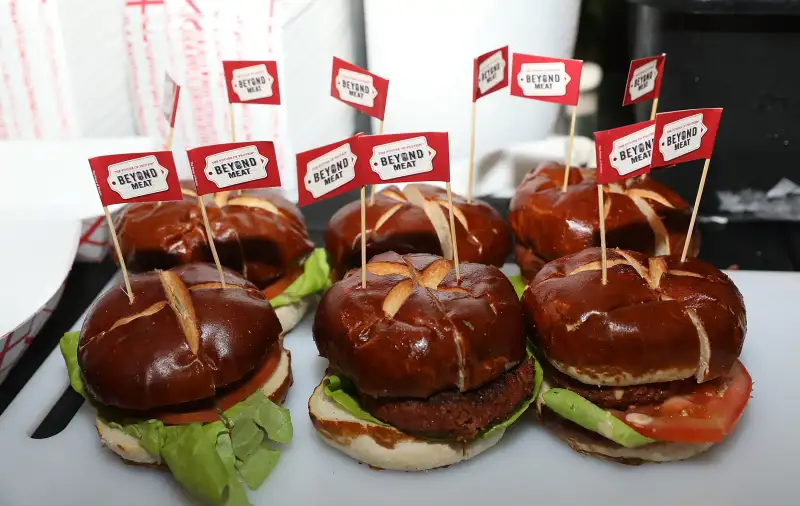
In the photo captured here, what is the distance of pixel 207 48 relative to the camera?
12.6 feet

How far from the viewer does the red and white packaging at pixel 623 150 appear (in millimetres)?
2523

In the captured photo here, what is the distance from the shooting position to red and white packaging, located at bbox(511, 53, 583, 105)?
10.8 ft

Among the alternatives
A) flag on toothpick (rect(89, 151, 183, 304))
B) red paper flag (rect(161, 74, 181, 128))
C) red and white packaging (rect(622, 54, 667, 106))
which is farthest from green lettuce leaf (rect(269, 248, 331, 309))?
red and white packaging (rect(622, 54, 667, 106))

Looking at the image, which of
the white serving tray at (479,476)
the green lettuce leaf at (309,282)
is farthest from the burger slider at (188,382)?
the green lettuce leaf at (309,282)

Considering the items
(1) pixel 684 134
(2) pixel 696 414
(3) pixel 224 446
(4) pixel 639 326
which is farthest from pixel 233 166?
(2) pixel 696 414

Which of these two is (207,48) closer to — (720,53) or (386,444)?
(386,444)

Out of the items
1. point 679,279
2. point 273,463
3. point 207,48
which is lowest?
point 273,463

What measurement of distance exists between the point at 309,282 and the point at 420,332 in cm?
117

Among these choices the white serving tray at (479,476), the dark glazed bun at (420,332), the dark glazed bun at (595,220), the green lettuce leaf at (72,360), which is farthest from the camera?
the dark glazed bun at (595,220)

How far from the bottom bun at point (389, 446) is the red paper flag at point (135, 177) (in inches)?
39.8

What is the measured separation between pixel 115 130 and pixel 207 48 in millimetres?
907

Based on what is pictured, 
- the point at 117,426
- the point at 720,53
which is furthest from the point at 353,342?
the point at 720,53

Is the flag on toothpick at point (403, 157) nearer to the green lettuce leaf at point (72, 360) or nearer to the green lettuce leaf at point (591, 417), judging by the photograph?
the green lettuce leaf at point (591, 417)

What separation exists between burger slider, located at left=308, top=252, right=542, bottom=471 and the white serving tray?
93 millimetres
